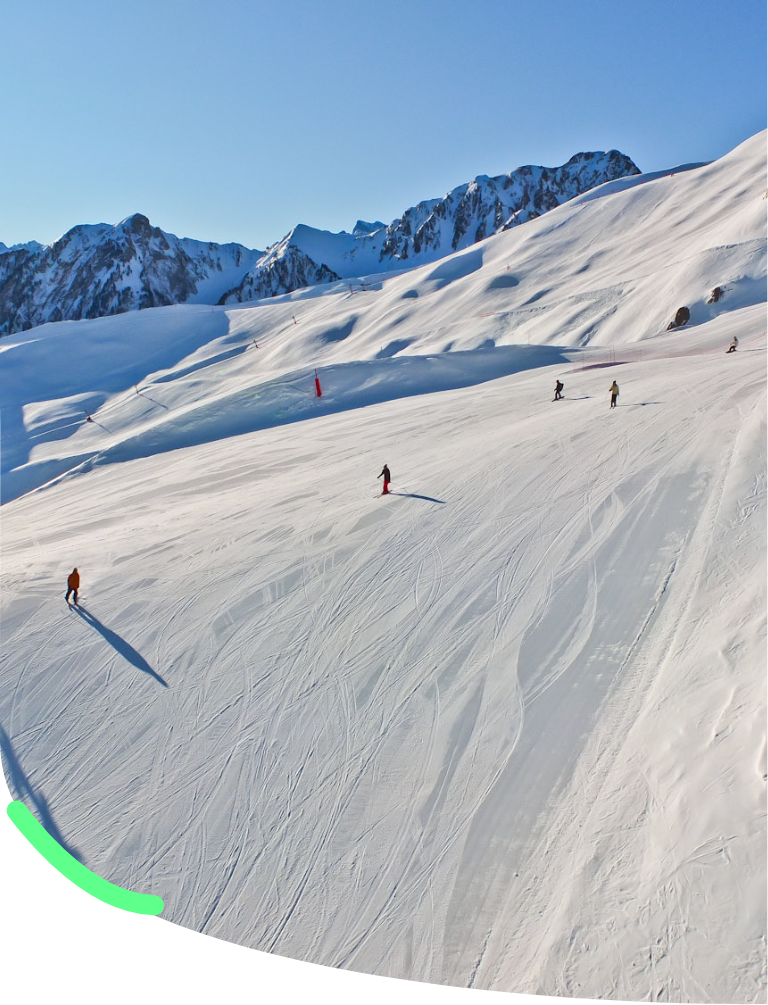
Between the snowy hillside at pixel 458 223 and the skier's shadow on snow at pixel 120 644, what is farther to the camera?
the snowy hillside at pixel 458 223

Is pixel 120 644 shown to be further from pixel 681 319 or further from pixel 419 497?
pixel 681 319

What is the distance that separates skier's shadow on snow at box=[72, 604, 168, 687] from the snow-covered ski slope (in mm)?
55

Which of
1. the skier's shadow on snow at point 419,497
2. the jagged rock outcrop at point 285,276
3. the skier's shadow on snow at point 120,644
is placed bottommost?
the skier's shadow on snow at point 120,644

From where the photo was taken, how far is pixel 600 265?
147 feet

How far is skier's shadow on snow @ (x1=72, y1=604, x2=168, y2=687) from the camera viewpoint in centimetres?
957

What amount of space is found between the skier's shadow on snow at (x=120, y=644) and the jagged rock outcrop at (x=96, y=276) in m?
150

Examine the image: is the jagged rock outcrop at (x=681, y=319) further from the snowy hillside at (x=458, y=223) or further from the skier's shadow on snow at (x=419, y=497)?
the snowy hillside at (x=458, y=223)

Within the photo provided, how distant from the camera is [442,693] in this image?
27.0 feet

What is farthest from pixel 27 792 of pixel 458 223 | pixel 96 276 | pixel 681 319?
pixel 458 223

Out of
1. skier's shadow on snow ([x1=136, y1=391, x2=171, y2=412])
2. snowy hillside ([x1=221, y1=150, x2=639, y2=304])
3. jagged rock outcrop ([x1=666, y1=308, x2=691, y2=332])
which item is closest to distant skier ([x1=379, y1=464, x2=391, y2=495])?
jagged rock outcrop ([x1=666, y1=308, x2=691, y2=332])

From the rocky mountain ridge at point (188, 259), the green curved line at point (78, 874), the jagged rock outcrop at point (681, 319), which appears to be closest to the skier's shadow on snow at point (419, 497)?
the green curved line at point (78, 874)

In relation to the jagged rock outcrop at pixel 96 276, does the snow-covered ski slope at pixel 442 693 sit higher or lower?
lower

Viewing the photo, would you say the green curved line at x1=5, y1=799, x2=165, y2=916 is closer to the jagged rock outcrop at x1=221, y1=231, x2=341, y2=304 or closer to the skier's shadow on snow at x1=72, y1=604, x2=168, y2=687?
the skier's shadow on snow at x1=72, y1=604, x2=168, y2=687

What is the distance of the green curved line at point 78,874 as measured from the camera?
614 cm
